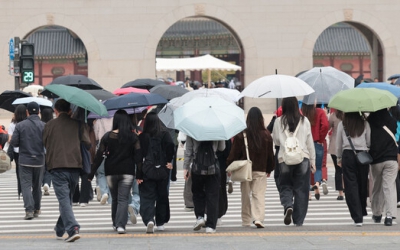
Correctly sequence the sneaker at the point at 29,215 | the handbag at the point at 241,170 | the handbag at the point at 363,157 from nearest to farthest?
the handbag at the point at 241,170 → the handbag at the point at 363,157 → the sneaker at the point at 29,215

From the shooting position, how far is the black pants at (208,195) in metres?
13.4

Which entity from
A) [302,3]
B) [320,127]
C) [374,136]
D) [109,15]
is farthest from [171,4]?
[374,136]

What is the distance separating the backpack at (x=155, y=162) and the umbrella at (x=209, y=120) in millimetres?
418

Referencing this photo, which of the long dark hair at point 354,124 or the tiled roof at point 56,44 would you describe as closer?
the long dark hair at point 354,124

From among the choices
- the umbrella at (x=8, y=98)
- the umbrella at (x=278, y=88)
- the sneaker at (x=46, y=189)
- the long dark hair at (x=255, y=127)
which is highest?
the umbrella at (x=278, y=88)

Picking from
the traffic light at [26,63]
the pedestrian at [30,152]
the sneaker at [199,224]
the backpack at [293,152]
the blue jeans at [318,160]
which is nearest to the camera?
the sneaker at [199,224]

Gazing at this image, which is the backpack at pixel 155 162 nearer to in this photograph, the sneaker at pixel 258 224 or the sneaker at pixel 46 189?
the sneaker at pixel 258 224

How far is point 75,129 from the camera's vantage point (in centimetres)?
1284

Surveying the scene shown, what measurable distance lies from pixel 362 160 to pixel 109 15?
23.1 meters

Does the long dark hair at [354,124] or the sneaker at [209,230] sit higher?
the long dark hair at [354,124]

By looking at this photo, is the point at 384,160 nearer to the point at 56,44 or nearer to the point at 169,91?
the point at 169,91

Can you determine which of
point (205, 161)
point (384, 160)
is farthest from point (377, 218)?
point (205, 161)

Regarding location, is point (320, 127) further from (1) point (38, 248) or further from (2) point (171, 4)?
(2) point (171, 4)

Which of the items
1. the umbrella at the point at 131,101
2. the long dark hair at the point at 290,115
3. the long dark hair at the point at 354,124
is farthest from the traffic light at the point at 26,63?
the long dark hair at the point at 354,124
